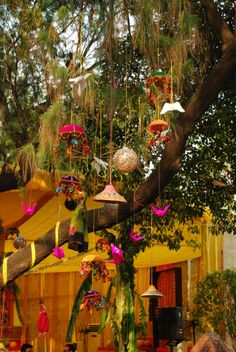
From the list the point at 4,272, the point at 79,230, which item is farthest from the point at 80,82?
the point at 4,272

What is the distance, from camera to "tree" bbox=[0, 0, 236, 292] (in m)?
6.01

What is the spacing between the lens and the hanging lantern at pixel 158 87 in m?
5.73

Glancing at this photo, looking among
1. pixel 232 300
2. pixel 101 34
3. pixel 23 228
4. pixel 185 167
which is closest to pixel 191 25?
pixel 101 34

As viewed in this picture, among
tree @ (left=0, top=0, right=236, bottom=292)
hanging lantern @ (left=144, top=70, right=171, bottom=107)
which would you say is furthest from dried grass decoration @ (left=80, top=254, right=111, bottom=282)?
hanging lantern @ (left=144, top=70, right=171, bottom=107)

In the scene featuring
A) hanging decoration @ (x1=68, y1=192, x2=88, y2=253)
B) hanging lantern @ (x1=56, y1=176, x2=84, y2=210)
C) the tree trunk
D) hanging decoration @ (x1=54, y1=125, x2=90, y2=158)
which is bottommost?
the tree trunk

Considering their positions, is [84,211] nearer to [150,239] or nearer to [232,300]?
[150,239]

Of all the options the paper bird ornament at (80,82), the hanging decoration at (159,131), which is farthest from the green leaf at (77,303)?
the paper bird ornament at (80,82)

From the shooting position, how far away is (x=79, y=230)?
19.5ft

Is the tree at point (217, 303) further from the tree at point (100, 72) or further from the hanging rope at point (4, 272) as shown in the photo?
the hanging rope at point (4, 272)

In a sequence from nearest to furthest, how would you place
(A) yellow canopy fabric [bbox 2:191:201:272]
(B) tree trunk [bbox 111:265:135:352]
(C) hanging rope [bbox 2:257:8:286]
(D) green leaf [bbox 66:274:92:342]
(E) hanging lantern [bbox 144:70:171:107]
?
(E) hanging lantern [bbox 144:70:171:107] < (C) hanging rope [bbox 2:257:8:286] < (D) green leaf [bbox 66:274:92:342] < (B) tree trunk [bbox 111:265:135:352] < (A) yellow canopy fabric [bbox 2:191:201:272]

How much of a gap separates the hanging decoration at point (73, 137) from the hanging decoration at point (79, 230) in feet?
1.42

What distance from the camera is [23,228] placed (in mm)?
9484

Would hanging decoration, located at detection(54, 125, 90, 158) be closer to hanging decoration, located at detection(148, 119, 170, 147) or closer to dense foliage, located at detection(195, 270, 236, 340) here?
hanging decoration, located at detection(148, 119, 170, 147)

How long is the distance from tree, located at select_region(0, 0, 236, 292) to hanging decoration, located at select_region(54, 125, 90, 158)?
0.87ft
